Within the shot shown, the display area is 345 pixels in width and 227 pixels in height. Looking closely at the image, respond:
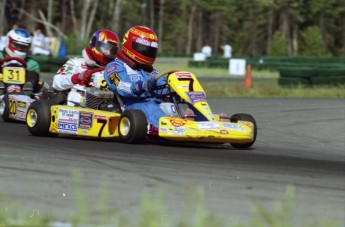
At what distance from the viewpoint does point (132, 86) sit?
359 inches

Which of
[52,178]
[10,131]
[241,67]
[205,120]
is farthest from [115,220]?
[241,67]

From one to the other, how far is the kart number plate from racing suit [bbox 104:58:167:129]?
345 centimetres

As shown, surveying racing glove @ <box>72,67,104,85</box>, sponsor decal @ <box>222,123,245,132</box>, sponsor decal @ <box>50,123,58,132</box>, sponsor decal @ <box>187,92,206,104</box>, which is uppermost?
racing glove @ <box>72,67,104,85</box>

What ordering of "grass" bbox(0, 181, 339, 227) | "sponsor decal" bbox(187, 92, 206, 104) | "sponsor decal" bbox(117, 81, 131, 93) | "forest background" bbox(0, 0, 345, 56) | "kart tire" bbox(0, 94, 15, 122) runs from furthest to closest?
"forest background" bbox(0, 0, 345, 56), "kart tire" bbox(0, 94, 15, 122), "sponsor decal" bbox(117, 81, 131, 93), "sponsor decal" bbox(187, 92, 206, 104), "grass" bbox(0, 181, 339, 227)

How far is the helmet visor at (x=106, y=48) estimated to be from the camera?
34.8ft

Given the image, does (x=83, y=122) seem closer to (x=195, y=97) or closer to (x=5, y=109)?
(x=195, y=97)

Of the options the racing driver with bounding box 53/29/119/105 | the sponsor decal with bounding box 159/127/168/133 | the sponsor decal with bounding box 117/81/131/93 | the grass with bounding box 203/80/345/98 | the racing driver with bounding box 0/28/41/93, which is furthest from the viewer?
the grass with bounding box 203/80/345/98

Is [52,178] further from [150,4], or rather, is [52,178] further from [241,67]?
[150,4]

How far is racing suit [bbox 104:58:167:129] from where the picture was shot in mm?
9039

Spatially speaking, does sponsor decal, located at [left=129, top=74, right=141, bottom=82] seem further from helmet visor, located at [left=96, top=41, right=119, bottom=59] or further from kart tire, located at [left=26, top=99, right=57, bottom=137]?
helmet visor, located at [left=96, top=41, right=119, bottom=59]

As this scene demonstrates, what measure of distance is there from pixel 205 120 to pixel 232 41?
78.8 meters

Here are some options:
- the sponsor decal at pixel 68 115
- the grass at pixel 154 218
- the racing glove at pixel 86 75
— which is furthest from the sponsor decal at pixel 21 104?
the grass at pixel 154 218

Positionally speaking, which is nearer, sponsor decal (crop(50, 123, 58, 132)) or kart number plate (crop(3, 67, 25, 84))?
sponsor decal (crop(50, 123, 58, 132))

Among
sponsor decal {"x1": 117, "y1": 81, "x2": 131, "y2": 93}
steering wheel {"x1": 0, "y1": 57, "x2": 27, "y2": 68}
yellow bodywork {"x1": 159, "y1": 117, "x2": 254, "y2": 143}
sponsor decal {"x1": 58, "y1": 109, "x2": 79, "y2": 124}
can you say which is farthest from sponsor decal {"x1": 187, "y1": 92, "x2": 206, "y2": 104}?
steering wheel {"x1": 0, "y1": 57, "x2": 27, "y2": 68}
